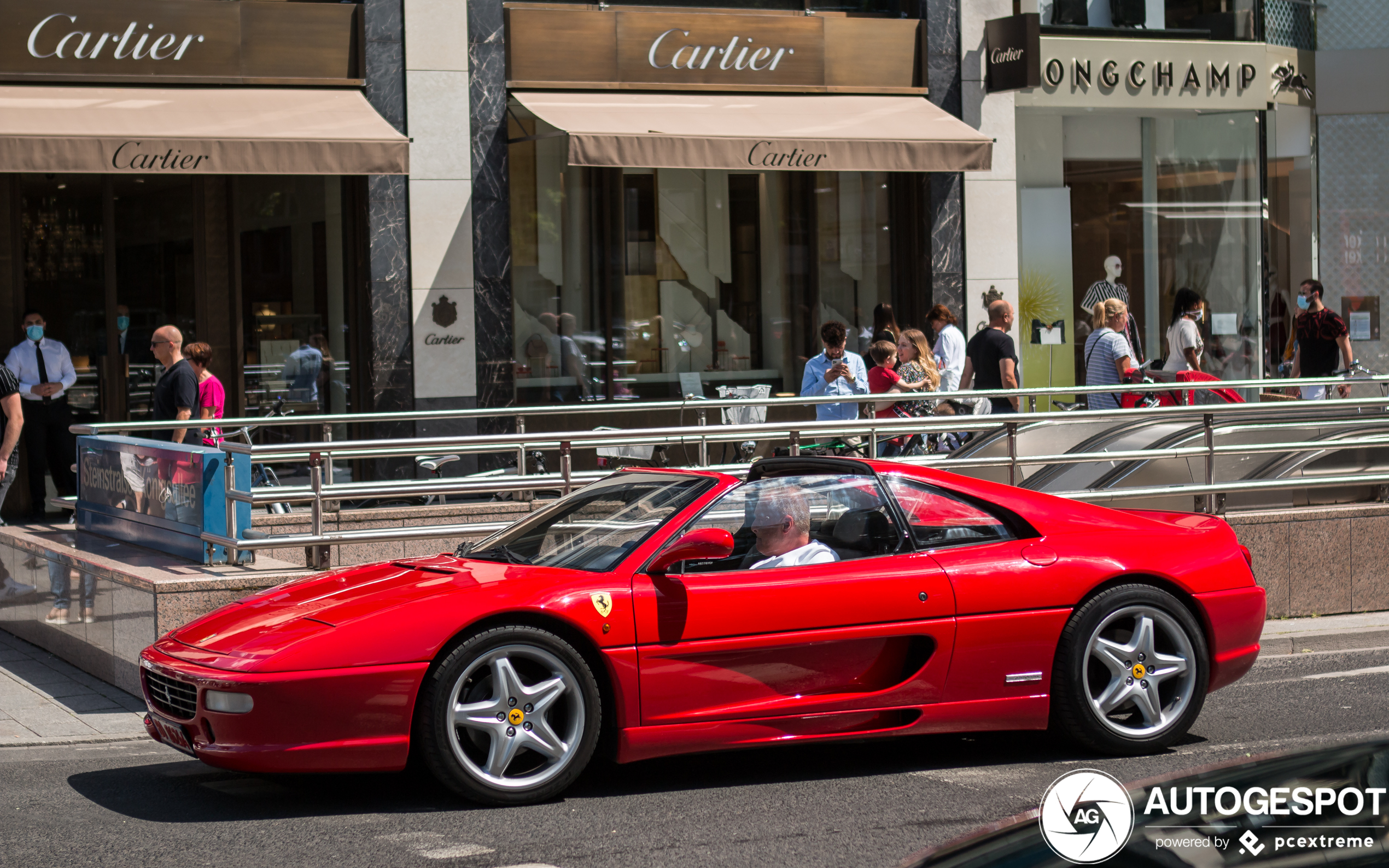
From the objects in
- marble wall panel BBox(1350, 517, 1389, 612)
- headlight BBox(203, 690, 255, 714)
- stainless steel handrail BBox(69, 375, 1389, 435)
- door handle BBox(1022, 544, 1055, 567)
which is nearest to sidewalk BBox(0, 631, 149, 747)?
stainless steel handrail BBox(69, 375, 1389, 435)

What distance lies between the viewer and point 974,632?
238 inches

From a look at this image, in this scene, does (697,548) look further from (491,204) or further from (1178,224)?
(1178,224)

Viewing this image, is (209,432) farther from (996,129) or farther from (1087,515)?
(996,129)

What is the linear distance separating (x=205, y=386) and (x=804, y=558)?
6.34 m

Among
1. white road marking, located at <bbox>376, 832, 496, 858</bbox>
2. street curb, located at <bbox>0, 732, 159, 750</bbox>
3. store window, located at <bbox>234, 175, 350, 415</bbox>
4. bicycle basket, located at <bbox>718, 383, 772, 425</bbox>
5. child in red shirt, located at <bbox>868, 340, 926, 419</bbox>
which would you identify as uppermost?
store window, located at <bbox>234, 175, 350, 415</bbox>

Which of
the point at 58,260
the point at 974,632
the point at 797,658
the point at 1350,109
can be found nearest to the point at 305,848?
the point at 797,658

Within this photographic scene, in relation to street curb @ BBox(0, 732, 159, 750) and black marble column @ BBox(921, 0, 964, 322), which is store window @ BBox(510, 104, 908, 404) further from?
street curb @ BBox(0, 732, 159, 750)

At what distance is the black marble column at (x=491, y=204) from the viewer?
48.5 ft

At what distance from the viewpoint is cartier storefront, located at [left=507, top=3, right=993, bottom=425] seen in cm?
1488

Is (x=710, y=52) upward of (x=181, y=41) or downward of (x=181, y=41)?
upward

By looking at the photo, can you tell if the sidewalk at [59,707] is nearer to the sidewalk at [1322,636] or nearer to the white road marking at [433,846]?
the white road marking at [433,846]

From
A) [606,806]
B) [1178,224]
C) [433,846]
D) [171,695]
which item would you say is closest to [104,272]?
[171,695]

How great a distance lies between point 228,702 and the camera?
5.38m
